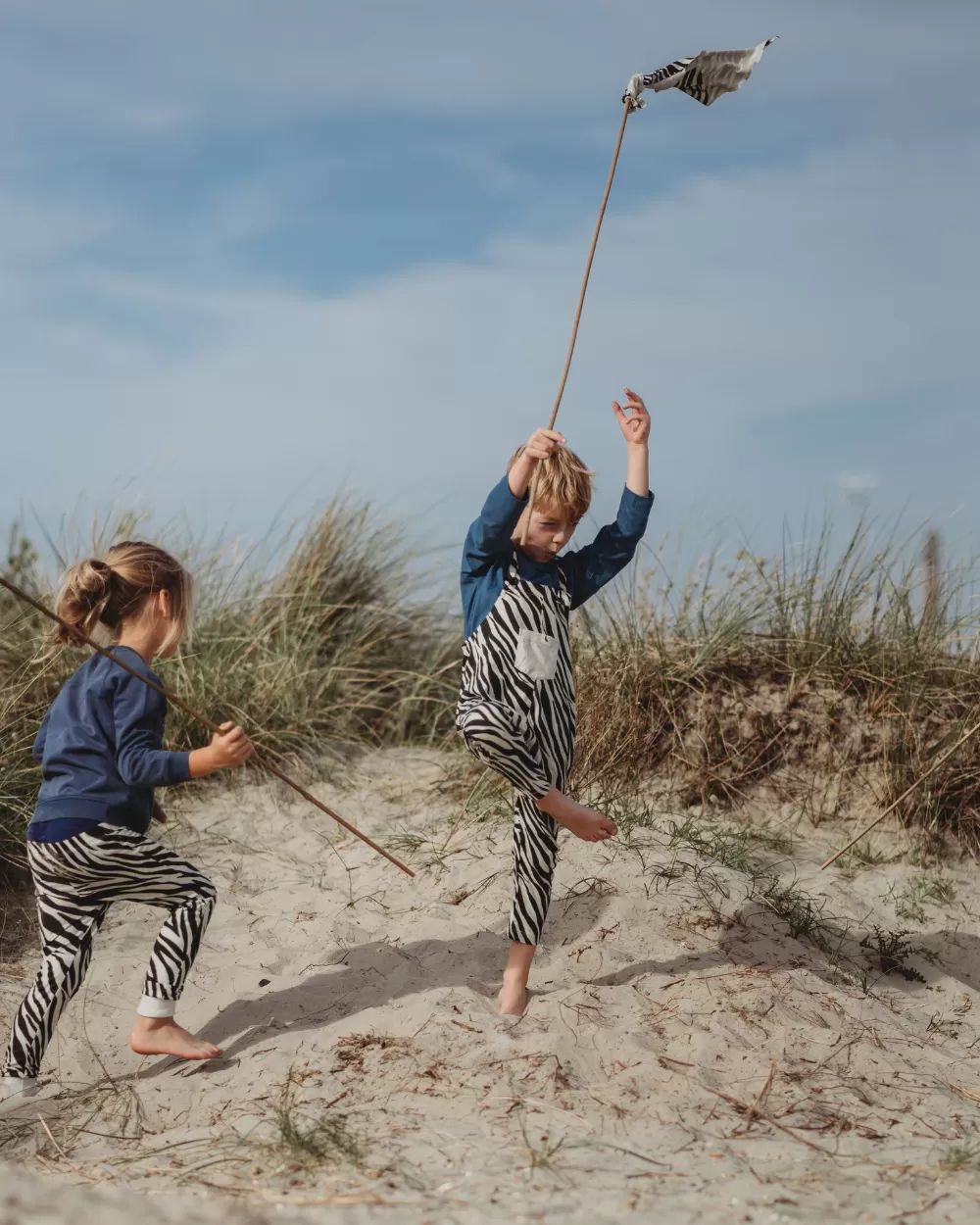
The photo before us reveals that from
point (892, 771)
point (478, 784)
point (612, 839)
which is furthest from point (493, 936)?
point (892, 771)

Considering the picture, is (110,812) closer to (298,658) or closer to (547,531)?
(547,531)

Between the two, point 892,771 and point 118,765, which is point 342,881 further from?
point 892,771

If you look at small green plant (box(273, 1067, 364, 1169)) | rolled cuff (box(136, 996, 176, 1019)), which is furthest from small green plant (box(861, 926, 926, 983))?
rolled cuff (box(136, 996, 176, 1019))

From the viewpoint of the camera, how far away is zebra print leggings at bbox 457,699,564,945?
3717 millimetres

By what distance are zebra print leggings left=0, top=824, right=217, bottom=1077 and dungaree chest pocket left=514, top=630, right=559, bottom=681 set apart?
3.97 feet

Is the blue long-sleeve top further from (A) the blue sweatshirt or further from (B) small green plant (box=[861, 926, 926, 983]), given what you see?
(B) small green plant (box=[861, 926, 926, 983])

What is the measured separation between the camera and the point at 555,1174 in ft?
9.70

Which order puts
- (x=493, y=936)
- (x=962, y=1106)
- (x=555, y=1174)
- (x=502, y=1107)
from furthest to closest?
(x=493, y=936)
(x=962, y=1106)
(x=502, y=1107)
(x=555, y=1174)

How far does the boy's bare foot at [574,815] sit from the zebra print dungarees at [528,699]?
0.13 ft

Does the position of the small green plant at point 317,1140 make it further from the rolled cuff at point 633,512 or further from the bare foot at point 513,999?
the rolled cuff at point 633,512

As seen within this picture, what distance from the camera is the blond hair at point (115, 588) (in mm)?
3871

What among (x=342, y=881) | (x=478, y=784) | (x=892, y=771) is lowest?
(x=342, y=881)

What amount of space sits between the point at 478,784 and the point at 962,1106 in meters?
2.78

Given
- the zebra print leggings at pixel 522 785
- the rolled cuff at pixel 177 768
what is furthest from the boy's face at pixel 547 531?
the rolled cuff at pixel 177 768
